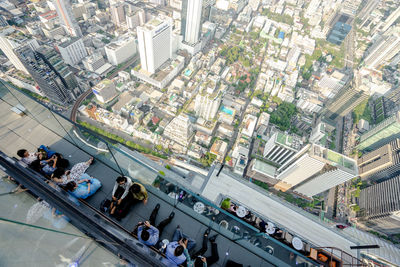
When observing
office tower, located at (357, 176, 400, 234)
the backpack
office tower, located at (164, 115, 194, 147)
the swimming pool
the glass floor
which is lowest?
the glass floor

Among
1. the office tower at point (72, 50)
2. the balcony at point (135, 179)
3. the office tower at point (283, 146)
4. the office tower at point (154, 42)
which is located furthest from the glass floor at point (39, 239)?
the office tower at point (72, 50)

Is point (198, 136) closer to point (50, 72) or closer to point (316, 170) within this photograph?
point (316, 170)

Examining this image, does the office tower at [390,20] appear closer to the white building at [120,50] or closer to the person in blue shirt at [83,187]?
the white building at [120,50]

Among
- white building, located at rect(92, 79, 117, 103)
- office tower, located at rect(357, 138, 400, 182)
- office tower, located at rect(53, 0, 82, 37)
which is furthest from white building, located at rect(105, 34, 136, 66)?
office tower, located at rect(357, 138, 400, 182)

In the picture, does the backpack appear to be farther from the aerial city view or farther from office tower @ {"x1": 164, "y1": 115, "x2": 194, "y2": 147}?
office tower @ {"x1": 164, "y1": 115, "x2": 194, "y2": 147}

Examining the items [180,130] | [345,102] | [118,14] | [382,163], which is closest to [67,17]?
[118,14]

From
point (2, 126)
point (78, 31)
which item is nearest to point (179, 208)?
point (2, 126)

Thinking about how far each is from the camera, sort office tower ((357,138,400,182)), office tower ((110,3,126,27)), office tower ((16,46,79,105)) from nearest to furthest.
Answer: office tower ((16,46,79,105)), office tower ((357,138,400,182)), office tower ((110,3,126,27))

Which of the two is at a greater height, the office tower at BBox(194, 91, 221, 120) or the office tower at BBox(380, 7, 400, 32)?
the office tower at BBox(380, 7, 400, 32)
